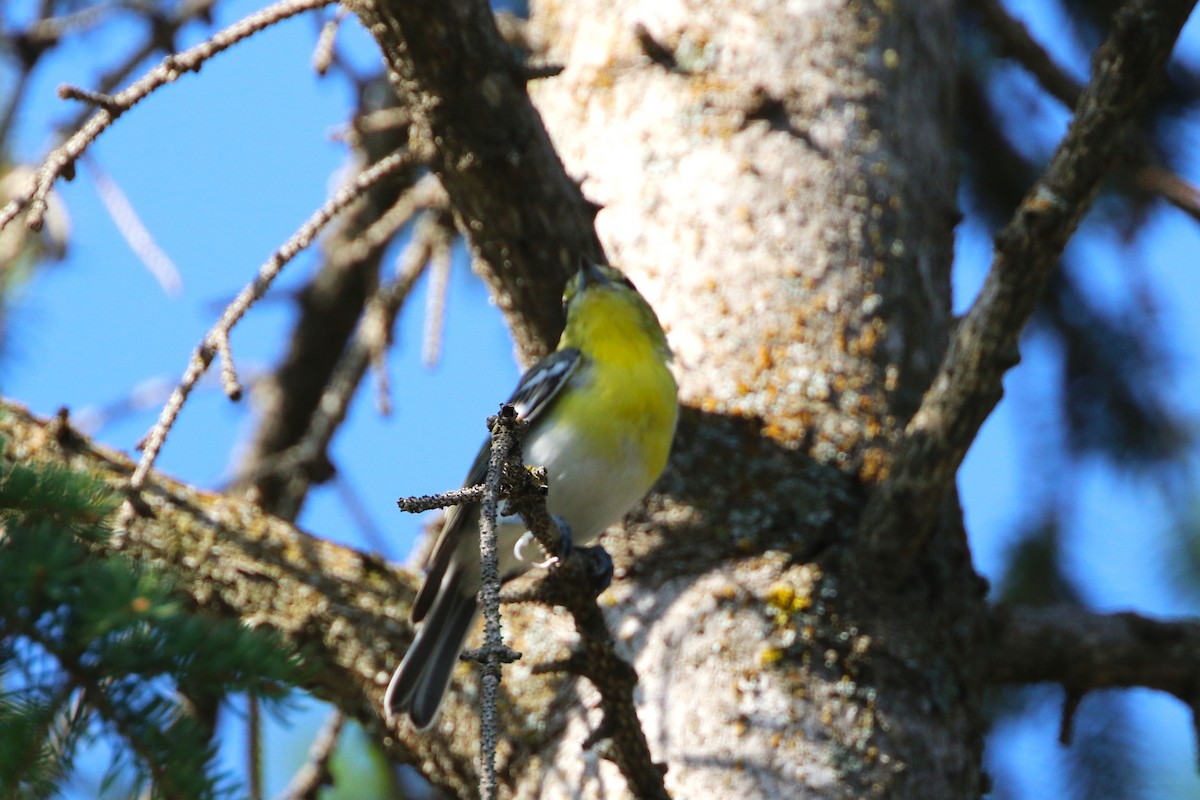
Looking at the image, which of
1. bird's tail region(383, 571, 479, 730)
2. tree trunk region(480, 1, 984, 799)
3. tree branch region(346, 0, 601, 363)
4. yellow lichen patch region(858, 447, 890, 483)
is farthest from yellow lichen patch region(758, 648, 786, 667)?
tree branch region(346, 0, 601, 363)

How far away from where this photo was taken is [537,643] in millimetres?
2908

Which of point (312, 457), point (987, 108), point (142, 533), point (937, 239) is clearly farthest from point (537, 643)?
point (987, 108)

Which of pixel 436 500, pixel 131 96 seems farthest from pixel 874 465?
pixel 131 96

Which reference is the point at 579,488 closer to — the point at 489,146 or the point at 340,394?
the point at 489,146

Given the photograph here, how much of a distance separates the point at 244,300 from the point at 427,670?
938mm

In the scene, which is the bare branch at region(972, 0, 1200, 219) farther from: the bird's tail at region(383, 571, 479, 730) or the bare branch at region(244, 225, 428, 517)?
the bird's tail at region(383, 571, 479, 730)

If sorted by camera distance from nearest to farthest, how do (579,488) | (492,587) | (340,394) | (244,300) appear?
(492,587) < (244,300) < (579,488) < (340,394)

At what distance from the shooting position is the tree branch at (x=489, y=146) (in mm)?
2521

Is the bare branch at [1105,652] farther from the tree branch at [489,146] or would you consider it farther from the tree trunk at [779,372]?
the tree branch at [489,146]

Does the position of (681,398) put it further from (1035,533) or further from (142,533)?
(1035,533)

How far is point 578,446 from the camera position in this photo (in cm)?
328

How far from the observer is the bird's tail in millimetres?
2832

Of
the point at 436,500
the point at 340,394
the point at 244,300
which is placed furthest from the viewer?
the point at 340,394

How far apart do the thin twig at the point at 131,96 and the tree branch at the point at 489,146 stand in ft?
0.60
